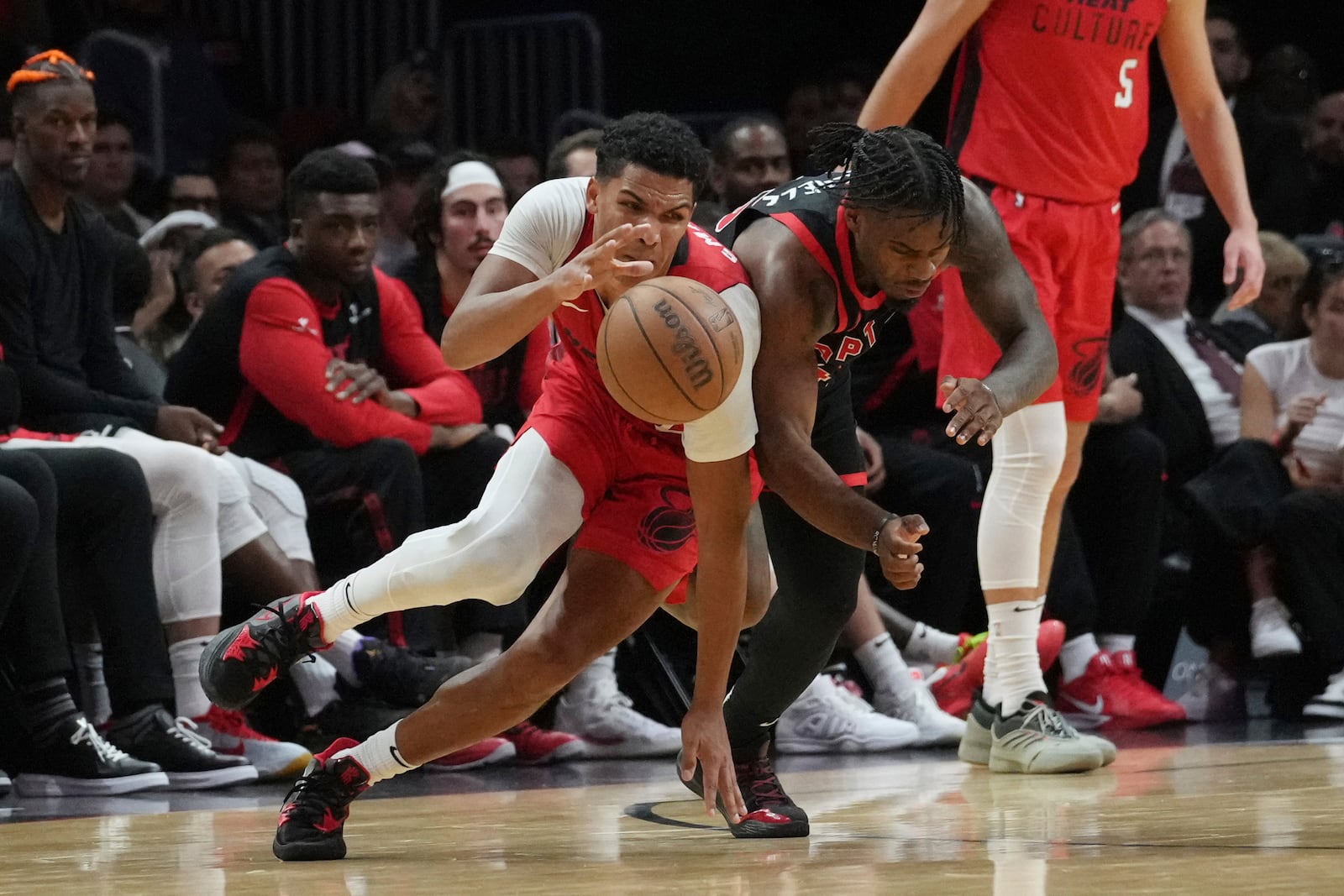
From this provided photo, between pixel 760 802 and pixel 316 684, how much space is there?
197 centimetres

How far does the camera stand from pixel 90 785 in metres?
4.29

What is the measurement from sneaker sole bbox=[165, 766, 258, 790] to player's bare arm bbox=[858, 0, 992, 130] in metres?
2.16

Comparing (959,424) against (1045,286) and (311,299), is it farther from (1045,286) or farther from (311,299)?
(311,299)

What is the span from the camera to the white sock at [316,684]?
504 cm

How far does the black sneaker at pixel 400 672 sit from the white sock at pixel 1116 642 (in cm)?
218

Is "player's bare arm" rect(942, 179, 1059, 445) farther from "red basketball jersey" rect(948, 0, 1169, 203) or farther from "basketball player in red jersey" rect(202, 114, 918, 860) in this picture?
"red basketball jersey" rect(948, 0, 1169, 203)

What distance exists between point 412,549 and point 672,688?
223cm

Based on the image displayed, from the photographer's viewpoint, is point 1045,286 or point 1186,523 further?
point 1186,523

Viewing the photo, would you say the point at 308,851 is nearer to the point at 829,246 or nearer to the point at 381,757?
the point at 381,757

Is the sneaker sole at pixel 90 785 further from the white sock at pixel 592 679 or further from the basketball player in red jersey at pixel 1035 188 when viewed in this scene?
the basketball player in red jersey at pixel 1035 188

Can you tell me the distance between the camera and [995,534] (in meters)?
4.43

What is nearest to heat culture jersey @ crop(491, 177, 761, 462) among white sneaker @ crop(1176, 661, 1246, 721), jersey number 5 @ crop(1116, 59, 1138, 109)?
jersey number 5 @ crop(1116, 59, 1138, 109)

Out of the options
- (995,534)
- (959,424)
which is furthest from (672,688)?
(959,424)

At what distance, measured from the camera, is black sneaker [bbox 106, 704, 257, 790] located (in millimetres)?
4453
